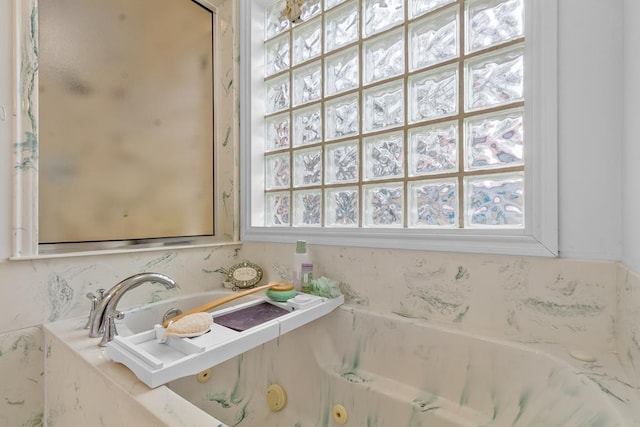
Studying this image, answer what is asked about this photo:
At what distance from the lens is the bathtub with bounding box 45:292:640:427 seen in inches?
26.4

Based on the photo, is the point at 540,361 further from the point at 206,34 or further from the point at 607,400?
the point at 206,34

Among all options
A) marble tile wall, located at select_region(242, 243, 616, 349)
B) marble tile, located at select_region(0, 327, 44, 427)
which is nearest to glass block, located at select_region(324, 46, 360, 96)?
marble tile wall, located at select_region(242, 243, 616, 349)

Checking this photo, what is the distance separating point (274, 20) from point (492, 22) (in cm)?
114

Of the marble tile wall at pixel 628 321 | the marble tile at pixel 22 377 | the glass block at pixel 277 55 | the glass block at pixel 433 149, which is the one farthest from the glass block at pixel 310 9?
the marble tile at pixel 22 377

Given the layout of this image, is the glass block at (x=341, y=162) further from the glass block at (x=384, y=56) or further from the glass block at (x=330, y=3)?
the glass block at (x=330, y=3)

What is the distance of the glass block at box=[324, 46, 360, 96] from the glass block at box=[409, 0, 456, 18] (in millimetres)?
257

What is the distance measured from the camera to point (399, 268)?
115 centimetres

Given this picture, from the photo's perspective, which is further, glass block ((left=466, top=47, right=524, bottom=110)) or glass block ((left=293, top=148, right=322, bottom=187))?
glass block ((left=293, top=148, right=322, bottom=187))

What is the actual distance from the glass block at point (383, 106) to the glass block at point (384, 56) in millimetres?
47

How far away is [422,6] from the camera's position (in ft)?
3.92

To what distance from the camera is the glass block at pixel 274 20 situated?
165 cm

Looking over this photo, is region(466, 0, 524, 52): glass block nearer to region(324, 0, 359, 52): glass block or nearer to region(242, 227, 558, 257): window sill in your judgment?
region(324, 0, 359, 52): glass block

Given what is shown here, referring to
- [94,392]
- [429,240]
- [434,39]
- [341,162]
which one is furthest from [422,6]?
[94,392]

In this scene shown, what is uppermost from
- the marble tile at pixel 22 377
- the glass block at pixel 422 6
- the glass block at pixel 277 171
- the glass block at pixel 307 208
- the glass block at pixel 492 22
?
the glass block at pixel 422 6
